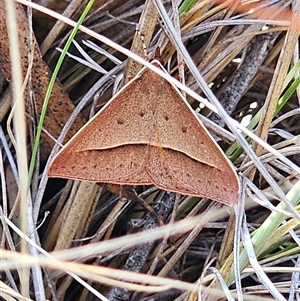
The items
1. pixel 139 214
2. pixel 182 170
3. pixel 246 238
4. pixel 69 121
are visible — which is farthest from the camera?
pixel 139 214

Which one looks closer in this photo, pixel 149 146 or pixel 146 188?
pixel 149 146

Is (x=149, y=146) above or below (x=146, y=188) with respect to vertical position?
above

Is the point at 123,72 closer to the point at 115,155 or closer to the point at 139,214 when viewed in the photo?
the point at 115,155

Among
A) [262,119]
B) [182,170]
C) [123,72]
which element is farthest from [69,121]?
[262,119]
